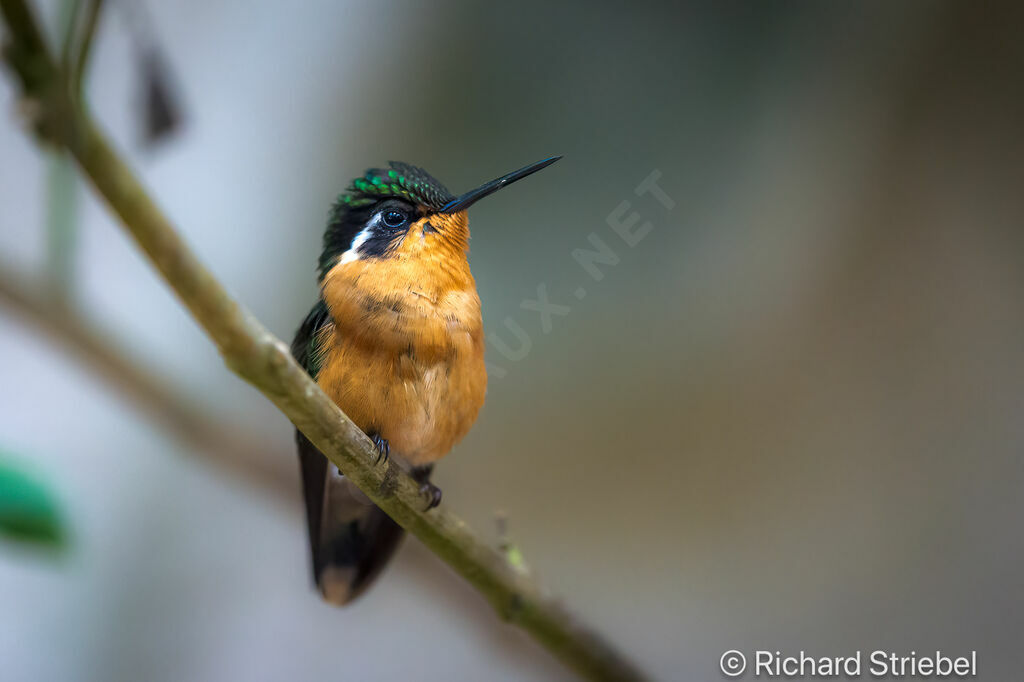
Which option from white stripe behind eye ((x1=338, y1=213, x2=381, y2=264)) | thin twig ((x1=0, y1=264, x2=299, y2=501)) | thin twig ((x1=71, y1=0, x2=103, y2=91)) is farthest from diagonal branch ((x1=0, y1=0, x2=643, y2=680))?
thin twig ((x1=0, y1=264, x2=299, y2=501))

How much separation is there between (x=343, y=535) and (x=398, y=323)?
0.42 meters

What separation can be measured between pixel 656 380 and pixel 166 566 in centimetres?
174

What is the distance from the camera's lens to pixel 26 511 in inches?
31.2

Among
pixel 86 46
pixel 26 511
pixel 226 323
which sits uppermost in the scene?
pixel 86 46

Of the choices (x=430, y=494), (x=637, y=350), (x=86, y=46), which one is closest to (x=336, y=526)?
(x=430, y=494)

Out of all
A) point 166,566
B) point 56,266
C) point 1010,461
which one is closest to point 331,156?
point 56,266

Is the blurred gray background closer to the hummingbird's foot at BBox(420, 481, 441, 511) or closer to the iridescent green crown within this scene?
the iridescent green crown

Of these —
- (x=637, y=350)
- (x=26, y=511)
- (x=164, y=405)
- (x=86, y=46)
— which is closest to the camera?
(x=86, y=46)

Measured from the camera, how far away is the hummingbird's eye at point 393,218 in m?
0.95

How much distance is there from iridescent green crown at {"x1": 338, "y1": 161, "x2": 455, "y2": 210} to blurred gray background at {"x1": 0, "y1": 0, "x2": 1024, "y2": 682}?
459 millimetres

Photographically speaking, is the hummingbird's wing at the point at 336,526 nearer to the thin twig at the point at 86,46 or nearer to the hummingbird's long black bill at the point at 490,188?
the hummingbird's long black bill at the point at 490,188

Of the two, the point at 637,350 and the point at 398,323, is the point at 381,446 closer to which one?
the point at 398,323

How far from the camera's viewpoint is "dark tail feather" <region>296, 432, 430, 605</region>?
101 cm

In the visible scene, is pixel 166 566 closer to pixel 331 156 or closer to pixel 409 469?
pixel 331 156
